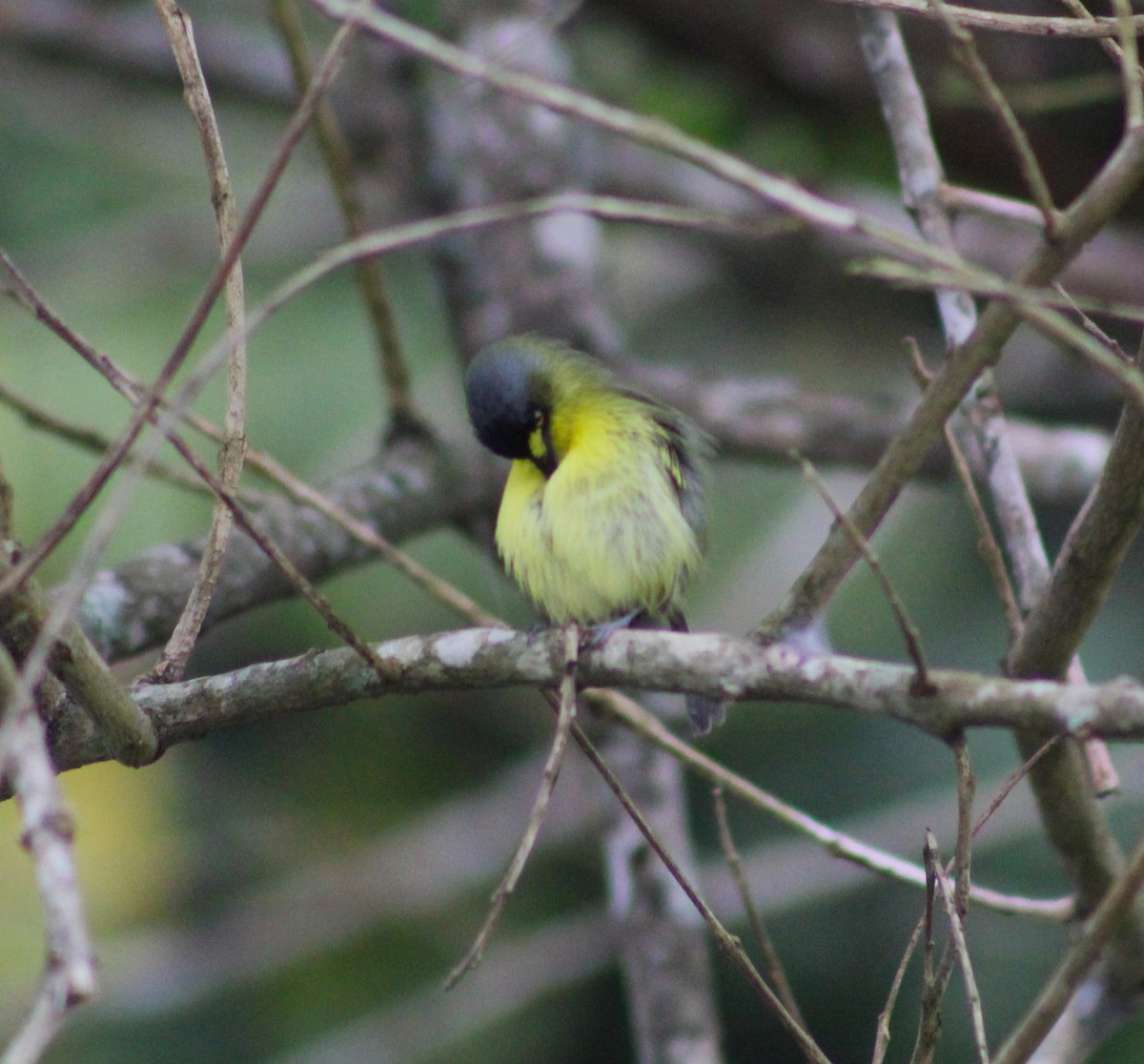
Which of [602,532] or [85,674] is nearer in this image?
[85,674]

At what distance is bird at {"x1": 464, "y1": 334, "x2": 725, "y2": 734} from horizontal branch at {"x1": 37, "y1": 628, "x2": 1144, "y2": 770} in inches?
29.3

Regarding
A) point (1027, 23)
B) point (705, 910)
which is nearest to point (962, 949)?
point (705, 910)

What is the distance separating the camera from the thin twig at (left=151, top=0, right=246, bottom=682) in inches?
75.4

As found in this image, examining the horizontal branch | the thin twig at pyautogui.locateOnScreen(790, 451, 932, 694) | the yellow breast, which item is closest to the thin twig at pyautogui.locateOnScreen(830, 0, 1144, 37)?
the thin twig at pyautogui.locateOnScreen(790, 451, 932, 694)

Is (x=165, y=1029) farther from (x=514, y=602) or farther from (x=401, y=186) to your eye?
(x=401, y=186)

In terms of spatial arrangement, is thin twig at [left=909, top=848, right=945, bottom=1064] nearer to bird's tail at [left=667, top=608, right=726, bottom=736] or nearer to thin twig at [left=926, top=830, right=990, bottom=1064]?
thin twig at [left=926, top=830, right=990, bottom=1064]

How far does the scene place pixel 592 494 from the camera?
285cm

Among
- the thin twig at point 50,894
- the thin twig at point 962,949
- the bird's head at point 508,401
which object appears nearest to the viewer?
the thin twig at point 50,894

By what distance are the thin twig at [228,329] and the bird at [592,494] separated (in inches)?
30.6

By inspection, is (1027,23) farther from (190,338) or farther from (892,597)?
(190,338)

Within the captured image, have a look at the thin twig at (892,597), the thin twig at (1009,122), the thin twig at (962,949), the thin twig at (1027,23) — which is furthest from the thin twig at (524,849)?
the thin twig at (1027,23)

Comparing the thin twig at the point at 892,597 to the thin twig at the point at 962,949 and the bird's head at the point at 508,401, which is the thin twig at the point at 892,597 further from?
the bird's head at the point at 508,401

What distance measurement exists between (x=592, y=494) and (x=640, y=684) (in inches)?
41.4

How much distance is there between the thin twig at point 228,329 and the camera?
1916 millimetres
